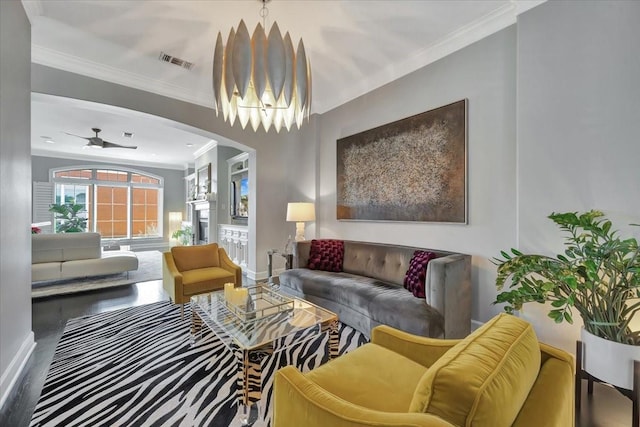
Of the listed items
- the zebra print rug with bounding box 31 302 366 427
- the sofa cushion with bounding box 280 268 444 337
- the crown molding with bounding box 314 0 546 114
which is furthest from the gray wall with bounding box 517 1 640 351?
the zebra print rug with bounding box 31 302 366 427

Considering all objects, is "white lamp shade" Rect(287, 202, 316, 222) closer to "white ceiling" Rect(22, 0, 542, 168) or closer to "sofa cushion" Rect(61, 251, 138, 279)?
"white ceiling" Rect(22, 0, 542, 168)

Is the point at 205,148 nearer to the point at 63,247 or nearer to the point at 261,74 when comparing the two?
the point at 63,247

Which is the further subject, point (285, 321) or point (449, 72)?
point (449, 72)

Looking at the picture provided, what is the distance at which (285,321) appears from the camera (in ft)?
6.66

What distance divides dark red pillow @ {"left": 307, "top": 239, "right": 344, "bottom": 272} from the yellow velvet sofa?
2.38 m

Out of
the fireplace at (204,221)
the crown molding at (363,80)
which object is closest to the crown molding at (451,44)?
the crown molding at (363,80)

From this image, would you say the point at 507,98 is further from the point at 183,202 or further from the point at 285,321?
the point at 183,202

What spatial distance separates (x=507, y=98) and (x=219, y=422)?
11.0 feet

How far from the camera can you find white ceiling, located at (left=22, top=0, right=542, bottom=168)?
2359mm

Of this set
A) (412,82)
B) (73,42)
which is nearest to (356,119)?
(412,82)

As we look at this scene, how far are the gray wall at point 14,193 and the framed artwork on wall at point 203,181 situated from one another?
14.1 ft

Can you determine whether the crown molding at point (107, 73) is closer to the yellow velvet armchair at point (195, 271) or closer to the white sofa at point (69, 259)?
the yellow velvet armchair at point (195, 271)

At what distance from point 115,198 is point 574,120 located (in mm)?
10739

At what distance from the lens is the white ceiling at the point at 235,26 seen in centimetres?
236
